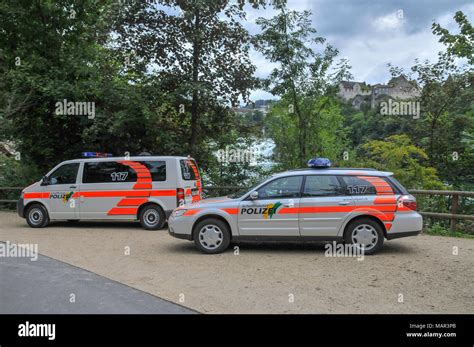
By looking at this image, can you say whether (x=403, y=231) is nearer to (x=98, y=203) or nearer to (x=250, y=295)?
(x=250, y=295)

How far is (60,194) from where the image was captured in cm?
1306

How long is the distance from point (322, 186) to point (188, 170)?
5.01 m

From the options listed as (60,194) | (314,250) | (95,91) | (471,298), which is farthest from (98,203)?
(471,298)

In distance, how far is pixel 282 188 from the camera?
29.6 feet

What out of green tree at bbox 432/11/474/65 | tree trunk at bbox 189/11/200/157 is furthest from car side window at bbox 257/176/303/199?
green tree at bbox 432/11/474/65

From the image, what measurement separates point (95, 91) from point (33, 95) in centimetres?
300

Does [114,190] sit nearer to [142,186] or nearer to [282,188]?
[142,186]

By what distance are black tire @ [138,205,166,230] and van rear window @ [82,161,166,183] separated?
2.58 feet

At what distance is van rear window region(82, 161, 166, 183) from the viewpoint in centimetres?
1253

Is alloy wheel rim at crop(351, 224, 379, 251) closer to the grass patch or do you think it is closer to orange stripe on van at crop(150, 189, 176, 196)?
the grass patch

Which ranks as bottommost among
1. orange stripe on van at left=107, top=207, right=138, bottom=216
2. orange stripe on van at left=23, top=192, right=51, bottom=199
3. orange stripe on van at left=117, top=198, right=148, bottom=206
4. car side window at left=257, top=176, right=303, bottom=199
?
orange stripe on van at left=107, top=207, right=138, bottom=216

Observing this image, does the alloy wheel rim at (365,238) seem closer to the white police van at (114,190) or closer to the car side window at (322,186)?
the car side window at (322,186)

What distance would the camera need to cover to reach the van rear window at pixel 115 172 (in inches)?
493

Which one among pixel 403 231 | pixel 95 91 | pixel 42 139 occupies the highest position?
pixel 95 91
